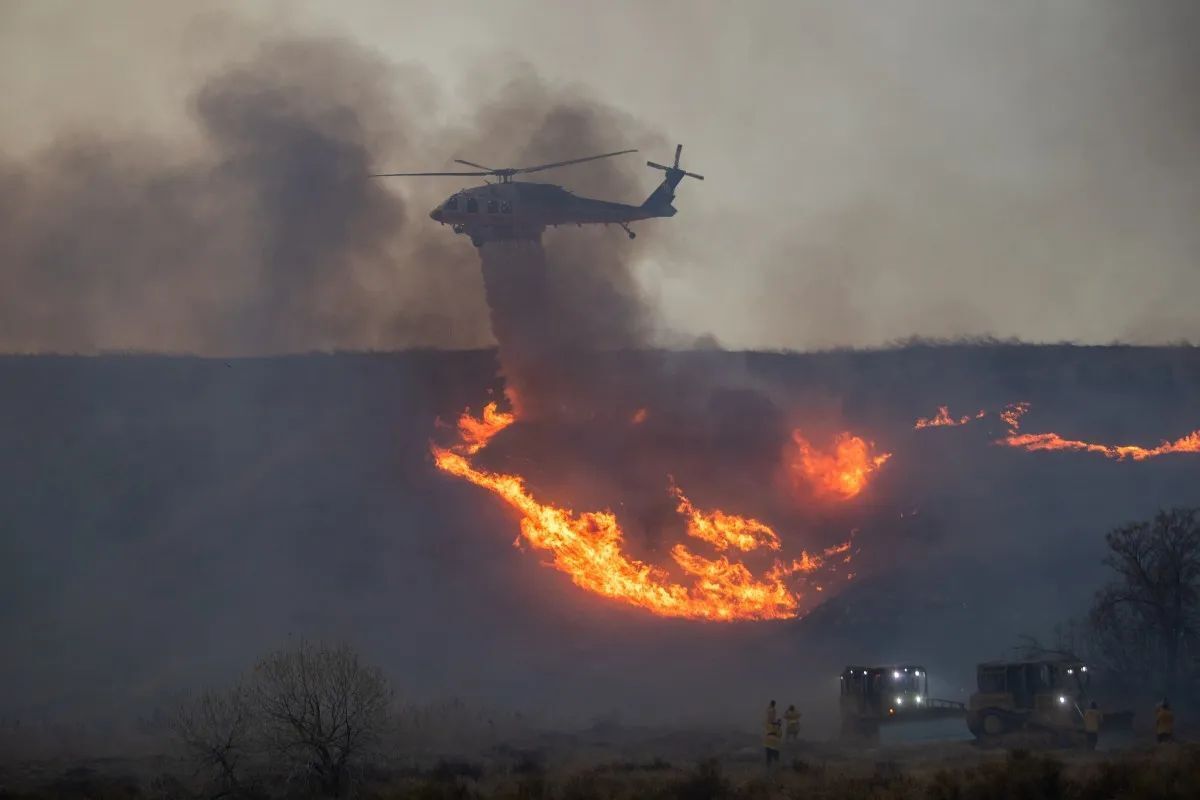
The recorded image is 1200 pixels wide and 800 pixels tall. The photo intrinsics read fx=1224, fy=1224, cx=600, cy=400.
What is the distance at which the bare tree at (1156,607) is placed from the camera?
158 ft

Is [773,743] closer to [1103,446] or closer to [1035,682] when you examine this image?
[1035,682]

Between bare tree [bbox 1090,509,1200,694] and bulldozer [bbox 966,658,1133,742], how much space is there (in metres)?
9.37

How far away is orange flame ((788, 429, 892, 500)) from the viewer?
6919 centimetres

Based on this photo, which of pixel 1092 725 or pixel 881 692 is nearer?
pixel 1092 725

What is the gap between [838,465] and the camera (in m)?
70.9

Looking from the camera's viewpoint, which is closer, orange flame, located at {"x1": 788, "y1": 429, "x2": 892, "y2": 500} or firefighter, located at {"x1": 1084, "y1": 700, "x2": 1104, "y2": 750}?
firefighter, located at {"x1": 1084, "y1": 700, "x2": 1104, "y2": 750}

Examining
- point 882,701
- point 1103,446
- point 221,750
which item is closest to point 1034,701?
point 882,701

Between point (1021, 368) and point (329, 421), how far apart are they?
46.5 m

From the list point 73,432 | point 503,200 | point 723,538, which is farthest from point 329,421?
point 723,538

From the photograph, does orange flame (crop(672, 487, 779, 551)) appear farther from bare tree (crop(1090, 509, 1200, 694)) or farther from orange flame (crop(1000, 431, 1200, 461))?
orange flame (crop(1000, 431, 1200, 461))

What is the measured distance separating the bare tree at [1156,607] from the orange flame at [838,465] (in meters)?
17.9

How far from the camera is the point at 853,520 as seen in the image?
219 ft

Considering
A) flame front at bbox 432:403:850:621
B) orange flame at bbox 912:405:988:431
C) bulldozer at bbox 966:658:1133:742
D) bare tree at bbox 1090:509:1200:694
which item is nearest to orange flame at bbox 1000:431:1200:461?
→ orange flame at bbox 912:405:988:431

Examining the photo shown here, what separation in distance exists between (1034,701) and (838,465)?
102 ft
